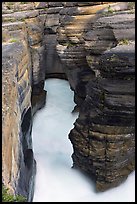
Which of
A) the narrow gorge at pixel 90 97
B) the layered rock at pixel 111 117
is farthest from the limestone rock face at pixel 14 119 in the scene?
the layered rock at pixel 111 117

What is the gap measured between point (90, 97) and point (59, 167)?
3797mm

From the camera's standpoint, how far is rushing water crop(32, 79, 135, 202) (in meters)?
14.1

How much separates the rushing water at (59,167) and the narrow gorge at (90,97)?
0.41 meters

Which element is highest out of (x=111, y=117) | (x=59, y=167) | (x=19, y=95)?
(x=19, y=95)

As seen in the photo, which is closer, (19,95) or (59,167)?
(19,95)

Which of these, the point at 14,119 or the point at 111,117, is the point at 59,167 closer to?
the point at 111,117

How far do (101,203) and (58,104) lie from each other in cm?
1024

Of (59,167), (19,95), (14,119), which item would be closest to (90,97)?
(19,95)

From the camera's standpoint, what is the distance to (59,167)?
16156 millimetres

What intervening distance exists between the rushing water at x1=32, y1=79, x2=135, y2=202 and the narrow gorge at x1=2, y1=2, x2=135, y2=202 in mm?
408

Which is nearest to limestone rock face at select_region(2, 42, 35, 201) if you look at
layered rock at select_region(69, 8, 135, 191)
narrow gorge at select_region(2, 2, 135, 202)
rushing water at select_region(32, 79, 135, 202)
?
narrow gorge at select_region(2, 2, 135, 202)

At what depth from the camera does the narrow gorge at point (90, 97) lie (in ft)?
35.7

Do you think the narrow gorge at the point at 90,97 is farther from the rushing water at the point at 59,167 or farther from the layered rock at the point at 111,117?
the rushing water at the point at 59,167

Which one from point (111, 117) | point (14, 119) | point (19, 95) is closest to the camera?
point (14, 119)
